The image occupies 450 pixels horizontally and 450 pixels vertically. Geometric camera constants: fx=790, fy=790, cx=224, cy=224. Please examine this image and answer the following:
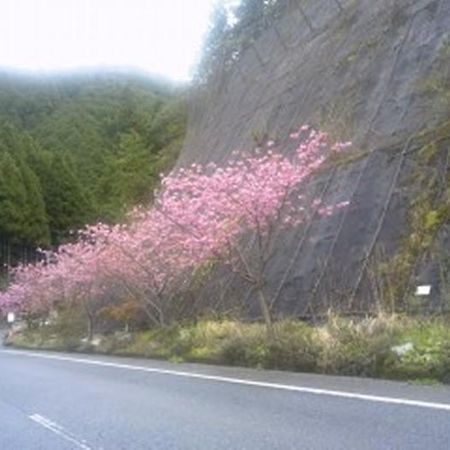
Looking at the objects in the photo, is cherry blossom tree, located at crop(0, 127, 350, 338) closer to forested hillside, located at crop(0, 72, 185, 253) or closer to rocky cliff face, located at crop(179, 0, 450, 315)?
rocky cliff face, located at crop(179, 0, 450, 315)

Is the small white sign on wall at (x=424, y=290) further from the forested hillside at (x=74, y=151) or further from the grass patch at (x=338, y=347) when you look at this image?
the forested hillside at (x=74, y=151)

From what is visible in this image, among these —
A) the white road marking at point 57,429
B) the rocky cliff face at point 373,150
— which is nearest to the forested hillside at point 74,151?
the rocky cliff face at point 373,150

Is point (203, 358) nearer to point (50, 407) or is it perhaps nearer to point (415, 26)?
point (50, 407)

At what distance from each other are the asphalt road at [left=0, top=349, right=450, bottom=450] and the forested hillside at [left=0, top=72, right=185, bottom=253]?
36.8 metres

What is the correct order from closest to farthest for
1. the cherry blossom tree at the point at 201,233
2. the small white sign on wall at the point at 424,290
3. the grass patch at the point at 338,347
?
the grass patch at the point at 338,347 < the small white sign on wall at the point at 424,290 < the cherry blossom tree at the point at 201,233

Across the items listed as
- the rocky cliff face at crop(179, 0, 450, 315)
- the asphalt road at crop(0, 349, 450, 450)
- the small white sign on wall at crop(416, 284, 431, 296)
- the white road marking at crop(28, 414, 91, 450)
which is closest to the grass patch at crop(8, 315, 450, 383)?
the asphalt road at crop(0, 349, 450, 450)

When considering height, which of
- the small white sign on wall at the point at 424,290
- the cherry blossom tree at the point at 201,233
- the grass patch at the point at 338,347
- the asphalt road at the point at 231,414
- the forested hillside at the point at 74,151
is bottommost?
the asphalt road at the point at 231,414

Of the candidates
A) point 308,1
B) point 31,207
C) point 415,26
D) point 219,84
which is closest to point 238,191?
point 415,26

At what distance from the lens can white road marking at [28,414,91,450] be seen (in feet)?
21.6

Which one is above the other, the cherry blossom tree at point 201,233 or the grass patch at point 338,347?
the cherry blossom tree at point 201,233

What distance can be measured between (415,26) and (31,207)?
159 ft

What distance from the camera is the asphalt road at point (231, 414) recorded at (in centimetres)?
595

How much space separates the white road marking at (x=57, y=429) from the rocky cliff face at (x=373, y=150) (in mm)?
5930

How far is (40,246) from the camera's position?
2479 inches
